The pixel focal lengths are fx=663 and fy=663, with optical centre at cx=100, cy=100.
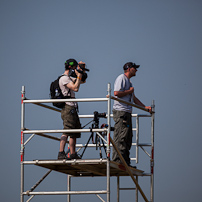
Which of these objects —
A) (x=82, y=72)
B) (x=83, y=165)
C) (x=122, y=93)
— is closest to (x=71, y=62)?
(x=82, y=72)

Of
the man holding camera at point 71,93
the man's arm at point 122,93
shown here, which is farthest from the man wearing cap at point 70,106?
the man's arm at point 122,93

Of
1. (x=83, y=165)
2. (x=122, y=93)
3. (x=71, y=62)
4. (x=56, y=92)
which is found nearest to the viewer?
(x=83, y=165)

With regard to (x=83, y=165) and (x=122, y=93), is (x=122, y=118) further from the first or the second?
(x=83, y=165)

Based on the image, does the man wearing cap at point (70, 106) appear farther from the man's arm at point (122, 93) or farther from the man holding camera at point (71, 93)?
the man's arm at point (122, 93)

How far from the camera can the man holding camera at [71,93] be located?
1420 centimetres

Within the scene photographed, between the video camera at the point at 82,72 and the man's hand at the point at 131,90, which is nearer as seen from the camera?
the video camera at the point at 82,72

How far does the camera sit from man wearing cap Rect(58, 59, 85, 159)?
14195mm

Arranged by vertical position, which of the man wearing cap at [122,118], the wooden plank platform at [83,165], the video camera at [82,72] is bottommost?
the wooden plank platform at [83,165]

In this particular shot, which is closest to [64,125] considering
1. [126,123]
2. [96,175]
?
[126,123]

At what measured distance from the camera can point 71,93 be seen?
1448 cm

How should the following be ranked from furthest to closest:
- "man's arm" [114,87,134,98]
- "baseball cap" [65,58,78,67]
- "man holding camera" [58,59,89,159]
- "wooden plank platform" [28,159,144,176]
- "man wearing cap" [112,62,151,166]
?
"man wearing cap" [112,62,151,166]
"man's arm" [114,87,134,98]
"baseball cap" [65,58,78,67]
"man holding camera" [58,59,89,159]
"wooden plank platform" [28,159,144,176]

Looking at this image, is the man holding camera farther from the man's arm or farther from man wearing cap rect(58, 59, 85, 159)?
the man's arm

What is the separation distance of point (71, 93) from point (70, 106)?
29 cm

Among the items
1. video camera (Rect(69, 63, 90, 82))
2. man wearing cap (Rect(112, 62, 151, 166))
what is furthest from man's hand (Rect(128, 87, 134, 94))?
video camera (Rect(69, 63, 90, 82))
